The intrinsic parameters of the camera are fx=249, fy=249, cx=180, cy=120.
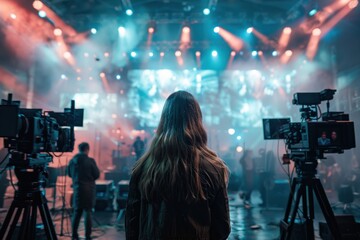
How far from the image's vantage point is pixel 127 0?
811 cm

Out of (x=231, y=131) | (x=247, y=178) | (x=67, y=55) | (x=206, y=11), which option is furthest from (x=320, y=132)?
(x=67, y=55)

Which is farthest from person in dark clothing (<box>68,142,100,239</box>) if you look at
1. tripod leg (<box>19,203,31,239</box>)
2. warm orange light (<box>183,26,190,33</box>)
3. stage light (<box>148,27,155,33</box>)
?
warm orange light (<box>183,26,190,33</box>)

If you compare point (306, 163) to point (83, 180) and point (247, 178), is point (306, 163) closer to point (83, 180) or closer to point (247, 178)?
point (83, 180)

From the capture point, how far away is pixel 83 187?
4277mm

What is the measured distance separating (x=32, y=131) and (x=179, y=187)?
5.87 feet

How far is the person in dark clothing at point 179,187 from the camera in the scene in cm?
113

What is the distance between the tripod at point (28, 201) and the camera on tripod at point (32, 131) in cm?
15

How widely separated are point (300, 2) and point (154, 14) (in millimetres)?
5077

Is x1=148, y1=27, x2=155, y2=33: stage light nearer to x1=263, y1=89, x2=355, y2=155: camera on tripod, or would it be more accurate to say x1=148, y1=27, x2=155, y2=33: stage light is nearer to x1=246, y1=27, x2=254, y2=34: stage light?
x1=246, y1=27, x2=254, y2=34: stage light

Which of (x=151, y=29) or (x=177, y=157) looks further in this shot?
(x=151, y=29)

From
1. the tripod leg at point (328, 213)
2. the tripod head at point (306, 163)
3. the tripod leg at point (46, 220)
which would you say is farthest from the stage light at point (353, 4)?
the tripod leg at point (46, 220)

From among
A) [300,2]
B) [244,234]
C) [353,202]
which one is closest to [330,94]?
[244,234]

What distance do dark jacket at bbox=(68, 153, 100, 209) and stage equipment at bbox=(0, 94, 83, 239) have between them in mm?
1741

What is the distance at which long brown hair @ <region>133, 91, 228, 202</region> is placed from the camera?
1.13 metres
